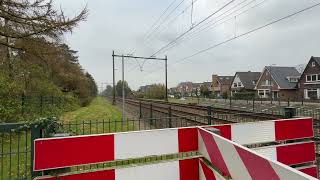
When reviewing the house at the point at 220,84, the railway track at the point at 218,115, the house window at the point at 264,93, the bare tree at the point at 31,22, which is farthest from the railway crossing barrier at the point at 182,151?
the house at the point at 220,84

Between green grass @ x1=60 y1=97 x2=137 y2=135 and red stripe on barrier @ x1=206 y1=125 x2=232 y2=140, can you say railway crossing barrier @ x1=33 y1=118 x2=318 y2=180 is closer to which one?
red stripe on barrier @ x1=206 y1=125 x2=232 y2=140

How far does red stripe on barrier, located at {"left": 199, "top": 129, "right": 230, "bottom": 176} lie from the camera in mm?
3207

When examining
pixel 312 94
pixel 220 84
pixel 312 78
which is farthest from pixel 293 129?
pixel 220 84

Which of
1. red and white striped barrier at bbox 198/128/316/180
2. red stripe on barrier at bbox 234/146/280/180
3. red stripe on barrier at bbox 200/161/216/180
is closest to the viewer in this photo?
red and white striped barrier at bbox 198/128/316/180

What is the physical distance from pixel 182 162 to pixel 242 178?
119 centimetres

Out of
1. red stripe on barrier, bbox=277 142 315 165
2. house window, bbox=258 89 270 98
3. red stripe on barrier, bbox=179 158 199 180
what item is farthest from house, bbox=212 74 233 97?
red stripe on barrier, bbox=179 158 199 180

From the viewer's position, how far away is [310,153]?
468 centimetres

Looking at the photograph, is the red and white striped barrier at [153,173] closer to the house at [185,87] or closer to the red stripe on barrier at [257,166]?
the red stripe on barrier at [257,166]

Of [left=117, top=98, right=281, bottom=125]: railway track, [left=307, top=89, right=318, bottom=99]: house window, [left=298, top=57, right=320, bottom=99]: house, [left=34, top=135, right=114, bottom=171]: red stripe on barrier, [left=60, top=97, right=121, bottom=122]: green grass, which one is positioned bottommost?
[left=60, top=97, right=121, bottom=122]: green grass

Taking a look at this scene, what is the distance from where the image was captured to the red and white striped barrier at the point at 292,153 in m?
4.39

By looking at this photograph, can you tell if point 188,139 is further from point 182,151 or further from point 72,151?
point 72,151

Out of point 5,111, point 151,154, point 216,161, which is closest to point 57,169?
point 151,154

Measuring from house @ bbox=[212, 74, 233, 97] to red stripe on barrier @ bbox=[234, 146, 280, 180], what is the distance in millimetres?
94159

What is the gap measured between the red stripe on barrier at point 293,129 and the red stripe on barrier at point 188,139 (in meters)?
1.53
